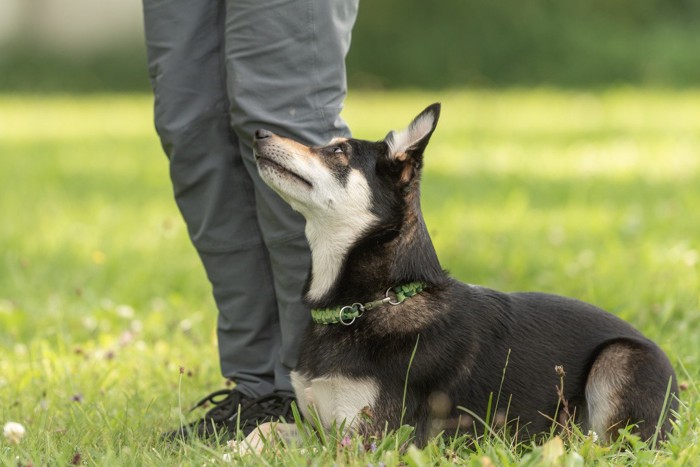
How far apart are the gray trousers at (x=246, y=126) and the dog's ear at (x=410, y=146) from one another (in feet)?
1.03

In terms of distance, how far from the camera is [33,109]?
1517 cm

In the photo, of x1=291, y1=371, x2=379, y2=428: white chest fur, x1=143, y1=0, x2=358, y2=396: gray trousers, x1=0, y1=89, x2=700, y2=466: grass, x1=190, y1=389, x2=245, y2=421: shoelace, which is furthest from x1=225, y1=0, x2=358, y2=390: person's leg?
x1=0, y1=89, x2=700, y2=466: grass

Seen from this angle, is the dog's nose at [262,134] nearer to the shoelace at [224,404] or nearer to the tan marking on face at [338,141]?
the tan marking on face at [338,141]

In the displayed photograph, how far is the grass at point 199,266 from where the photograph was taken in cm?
317

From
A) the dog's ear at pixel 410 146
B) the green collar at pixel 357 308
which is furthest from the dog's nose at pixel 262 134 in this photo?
the green collar at pixel 357 308

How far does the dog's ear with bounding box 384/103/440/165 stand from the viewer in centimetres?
321

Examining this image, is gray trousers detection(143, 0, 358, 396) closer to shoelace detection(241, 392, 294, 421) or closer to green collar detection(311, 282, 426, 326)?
shoelace detection(241, 392, 294, 421)

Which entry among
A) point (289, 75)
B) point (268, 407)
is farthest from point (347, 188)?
point (268, 407)

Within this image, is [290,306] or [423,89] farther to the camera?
[423,89]

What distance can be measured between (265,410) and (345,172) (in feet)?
2.83

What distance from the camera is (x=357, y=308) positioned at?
321 cm

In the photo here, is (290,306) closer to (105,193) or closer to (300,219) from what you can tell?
(300,219)

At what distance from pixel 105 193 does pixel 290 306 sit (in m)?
5.21

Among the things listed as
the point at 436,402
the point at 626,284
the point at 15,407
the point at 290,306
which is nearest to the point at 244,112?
the point at 290,306
